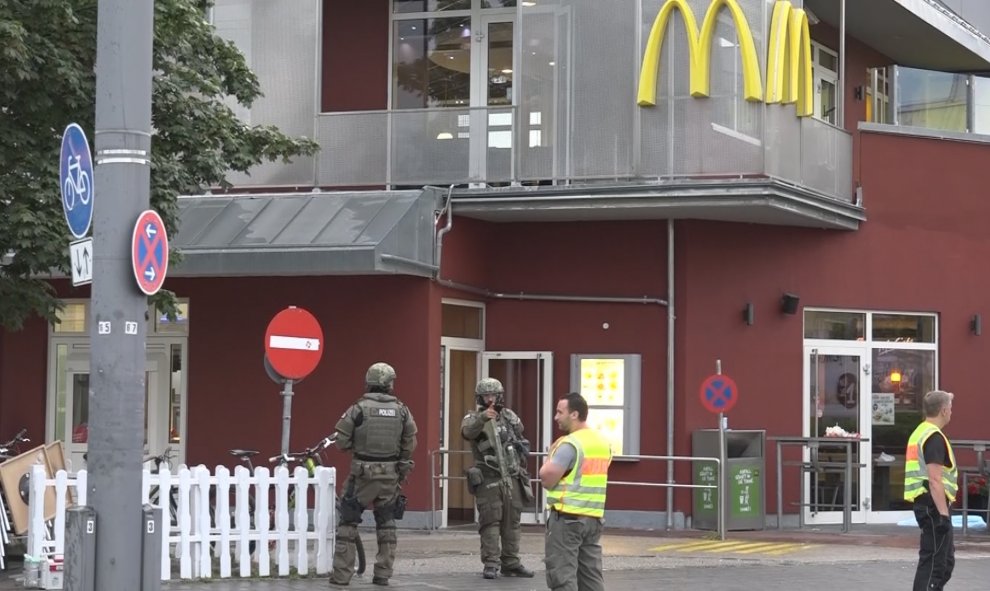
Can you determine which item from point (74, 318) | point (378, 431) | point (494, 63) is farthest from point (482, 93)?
point (378, 431)

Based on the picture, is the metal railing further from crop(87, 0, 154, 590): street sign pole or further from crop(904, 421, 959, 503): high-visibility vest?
crop(87, 0, 154, 590): street sign pole

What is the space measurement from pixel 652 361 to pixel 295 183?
16.8ft

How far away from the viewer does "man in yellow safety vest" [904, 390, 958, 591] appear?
11.3 meters

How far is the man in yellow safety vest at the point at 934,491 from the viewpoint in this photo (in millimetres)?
11305

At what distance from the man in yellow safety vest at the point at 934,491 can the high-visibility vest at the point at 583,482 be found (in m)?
2.76

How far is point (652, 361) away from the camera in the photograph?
63.1ft

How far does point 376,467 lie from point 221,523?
1552 millimetres

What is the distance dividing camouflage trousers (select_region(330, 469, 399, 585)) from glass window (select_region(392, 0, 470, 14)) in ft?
28.7

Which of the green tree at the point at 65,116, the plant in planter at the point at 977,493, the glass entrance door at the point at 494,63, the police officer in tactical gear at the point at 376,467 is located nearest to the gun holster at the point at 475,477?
the police officer in tactical gear at the point at 376,467

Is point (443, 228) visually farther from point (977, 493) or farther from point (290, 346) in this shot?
point (977, 493)

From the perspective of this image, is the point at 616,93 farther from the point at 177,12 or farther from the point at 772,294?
the point at 177,12

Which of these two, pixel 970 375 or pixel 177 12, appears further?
pixel 970 375

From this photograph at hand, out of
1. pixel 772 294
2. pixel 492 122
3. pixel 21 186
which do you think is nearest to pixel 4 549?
pixel 21 186

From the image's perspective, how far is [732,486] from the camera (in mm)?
18719
